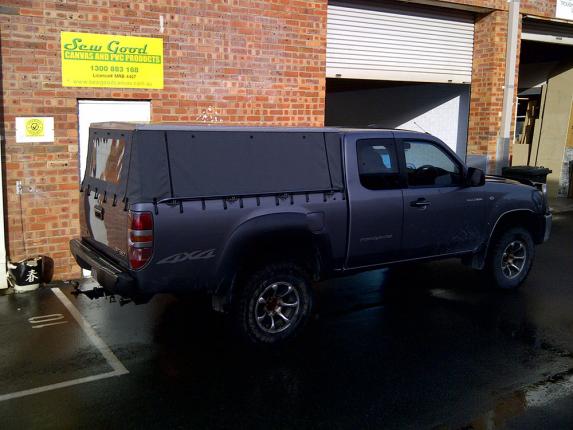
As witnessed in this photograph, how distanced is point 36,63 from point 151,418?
16.6 feet

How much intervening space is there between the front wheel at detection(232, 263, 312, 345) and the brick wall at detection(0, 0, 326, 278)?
143 inches

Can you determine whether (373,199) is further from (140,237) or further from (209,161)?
(140,237)

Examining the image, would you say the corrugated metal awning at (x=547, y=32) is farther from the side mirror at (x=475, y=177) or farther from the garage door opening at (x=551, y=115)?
the side mirror at (x=475, y=177)

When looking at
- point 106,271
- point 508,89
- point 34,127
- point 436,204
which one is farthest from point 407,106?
point 106,271

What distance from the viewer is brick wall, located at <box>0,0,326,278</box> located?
7.48 meters

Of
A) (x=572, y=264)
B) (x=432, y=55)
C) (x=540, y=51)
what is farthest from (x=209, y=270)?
(x=540, y=51)

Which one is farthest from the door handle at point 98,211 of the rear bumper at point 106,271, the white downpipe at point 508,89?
the white downpipe at point 508,89

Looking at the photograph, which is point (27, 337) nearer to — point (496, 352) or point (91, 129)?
point (91, 129)

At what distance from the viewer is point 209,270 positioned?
203 inches

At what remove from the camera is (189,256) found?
5.01 meters

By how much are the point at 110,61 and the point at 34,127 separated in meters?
1.29

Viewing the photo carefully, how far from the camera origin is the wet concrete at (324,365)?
4.34 metres

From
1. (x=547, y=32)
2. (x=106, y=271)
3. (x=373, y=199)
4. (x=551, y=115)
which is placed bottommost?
(x=106, y=271)

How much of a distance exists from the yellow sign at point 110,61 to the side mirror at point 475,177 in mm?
4268
